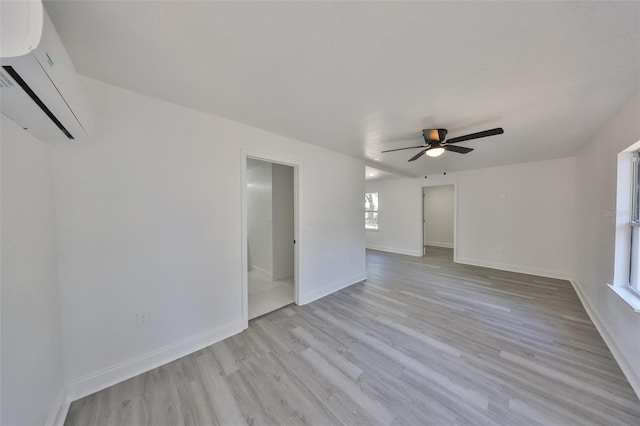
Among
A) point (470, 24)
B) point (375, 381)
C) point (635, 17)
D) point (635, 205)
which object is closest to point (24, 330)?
point (375, 381)

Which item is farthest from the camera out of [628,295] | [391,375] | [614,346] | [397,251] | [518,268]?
[397,251]

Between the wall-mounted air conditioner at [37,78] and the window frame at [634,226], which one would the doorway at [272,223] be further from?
the window frame at [634,226]

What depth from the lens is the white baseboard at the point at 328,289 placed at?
10.5 ft

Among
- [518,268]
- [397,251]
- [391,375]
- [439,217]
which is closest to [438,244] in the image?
[439,217]

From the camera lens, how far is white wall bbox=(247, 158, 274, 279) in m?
4.30

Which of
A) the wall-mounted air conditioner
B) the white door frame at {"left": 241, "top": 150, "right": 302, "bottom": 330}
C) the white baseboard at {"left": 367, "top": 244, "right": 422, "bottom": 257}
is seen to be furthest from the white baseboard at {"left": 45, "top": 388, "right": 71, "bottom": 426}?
the white baseboard at {"left": 367, "top": 244, "right": 422, "bottom": 257}

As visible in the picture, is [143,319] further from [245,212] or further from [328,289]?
[328,289]

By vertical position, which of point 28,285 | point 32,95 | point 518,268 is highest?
point 32,95

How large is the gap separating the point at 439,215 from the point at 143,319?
8.24 m

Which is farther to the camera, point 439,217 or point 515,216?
point 439,217

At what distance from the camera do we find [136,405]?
1.54 m

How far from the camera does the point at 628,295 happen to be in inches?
76.2

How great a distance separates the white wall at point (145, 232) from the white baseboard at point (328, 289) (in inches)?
40.5

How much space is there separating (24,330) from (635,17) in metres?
3.45
